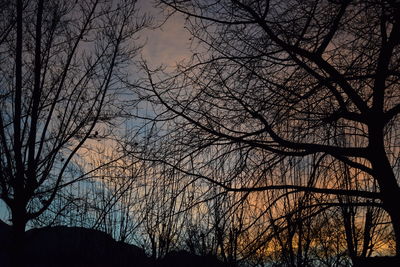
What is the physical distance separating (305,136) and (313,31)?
105 centimetres

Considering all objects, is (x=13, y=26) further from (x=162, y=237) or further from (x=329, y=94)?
(x=329, y=94)

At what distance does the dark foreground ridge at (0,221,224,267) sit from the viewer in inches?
356

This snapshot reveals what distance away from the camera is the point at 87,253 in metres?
10.3

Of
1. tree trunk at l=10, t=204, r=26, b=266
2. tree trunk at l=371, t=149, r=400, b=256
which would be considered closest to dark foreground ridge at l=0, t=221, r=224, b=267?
tree trunk at l=10, t=204, r=26, b=266

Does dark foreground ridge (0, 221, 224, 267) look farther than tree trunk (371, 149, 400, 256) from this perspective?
Yes

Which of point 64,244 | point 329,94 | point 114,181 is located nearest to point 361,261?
point 329,94

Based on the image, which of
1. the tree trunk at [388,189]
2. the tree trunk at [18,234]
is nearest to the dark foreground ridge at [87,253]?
the tree trunk at [18,234]

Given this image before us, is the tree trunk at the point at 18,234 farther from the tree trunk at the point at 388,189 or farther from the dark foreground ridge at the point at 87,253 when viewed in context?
the tree trunk at the point at 388,189

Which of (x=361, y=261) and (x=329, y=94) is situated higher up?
(x=329, y=94)

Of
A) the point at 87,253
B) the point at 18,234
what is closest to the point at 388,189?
the point at 18,234

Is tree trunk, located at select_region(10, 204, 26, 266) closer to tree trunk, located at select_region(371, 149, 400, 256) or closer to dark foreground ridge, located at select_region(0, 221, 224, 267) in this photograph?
dark foreground ridge, located at select_region(0, 221, 224, 267)

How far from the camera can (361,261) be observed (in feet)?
14.7

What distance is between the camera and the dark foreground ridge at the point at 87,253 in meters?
9.04

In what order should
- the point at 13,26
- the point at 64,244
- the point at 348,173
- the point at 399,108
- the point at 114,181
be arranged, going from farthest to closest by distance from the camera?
1. the point at 64,244
2. the point at 114,181
3. the point at 13,26
4. the point at 348,173
5. the point at 399,108
